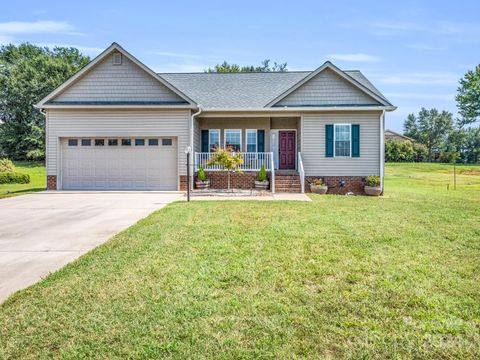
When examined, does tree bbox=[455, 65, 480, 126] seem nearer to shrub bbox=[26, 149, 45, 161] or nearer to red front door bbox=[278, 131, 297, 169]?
red front door bbox=[278, 131, 297, 169]

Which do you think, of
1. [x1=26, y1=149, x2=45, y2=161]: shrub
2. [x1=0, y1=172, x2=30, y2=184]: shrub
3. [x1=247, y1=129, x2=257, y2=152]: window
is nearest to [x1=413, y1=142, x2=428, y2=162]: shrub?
[x1=247, y1=129, x2=257, y2=152]: window

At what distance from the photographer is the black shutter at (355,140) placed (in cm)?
1577

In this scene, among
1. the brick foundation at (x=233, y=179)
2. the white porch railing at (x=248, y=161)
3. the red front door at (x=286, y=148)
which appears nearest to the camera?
the brick foundation at (x=233, y=179)

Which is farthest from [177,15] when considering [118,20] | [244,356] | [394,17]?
[244,356]

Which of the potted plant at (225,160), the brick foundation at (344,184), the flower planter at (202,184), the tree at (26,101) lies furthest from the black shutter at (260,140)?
the tree at (26,101)

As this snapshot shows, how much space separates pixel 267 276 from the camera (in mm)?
4262

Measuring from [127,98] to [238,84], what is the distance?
20.8ft

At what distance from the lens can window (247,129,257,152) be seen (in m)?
17.6

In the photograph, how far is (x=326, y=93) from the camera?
16.0 m

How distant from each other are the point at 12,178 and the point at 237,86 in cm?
1477

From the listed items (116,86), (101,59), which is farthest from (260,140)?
(101,59)

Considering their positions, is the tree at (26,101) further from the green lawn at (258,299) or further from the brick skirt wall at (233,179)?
the green lawn at (258,299)

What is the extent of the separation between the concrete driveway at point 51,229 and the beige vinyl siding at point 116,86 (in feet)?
18.6

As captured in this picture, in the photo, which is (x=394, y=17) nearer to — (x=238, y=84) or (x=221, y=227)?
(x=238, y=84)
